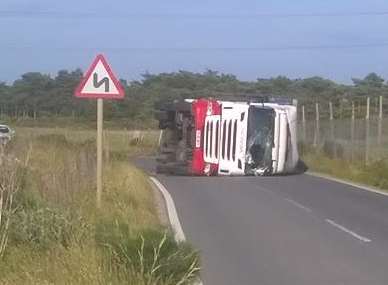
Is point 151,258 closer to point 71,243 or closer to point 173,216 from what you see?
point 71,243

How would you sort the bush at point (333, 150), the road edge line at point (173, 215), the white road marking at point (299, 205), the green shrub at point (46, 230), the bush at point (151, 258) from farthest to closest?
the bush at point (333, 150), the white road marking at point (299, 205), the road edge line at point (173, 215), the green shrub at point (46, 230), the bush at point (151, 258)

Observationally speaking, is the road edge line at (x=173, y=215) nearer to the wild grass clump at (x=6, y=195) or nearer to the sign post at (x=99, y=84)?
the sign post at (x=99, y=84)

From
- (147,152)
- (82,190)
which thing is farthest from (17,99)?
(82,190)

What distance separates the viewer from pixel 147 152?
186 feet

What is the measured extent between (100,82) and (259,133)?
1474 centimetres

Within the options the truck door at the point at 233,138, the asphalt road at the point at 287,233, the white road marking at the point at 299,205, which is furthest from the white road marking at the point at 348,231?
the truck door at the point at 233,138

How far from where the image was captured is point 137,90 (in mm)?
114000

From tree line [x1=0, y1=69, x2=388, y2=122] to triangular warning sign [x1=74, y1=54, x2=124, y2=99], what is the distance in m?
75.0

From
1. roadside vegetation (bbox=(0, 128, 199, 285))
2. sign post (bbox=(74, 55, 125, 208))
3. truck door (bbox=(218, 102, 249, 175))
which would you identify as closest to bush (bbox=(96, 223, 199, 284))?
roadside vegetation (bbox=(0, 128, 199, 285))

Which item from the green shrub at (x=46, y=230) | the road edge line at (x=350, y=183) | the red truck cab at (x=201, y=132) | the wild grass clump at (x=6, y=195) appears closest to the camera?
the green shrub at (x=46, y=230)

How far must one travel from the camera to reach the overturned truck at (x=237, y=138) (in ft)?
96.7

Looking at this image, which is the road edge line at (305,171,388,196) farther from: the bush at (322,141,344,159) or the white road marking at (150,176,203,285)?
the white road marking at (150,176,203,285)

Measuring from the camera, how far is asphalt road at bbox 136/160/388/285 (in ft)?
35.1

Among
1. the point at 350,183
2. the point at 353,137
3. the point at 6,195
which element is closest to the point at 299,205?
the point at 350,183
